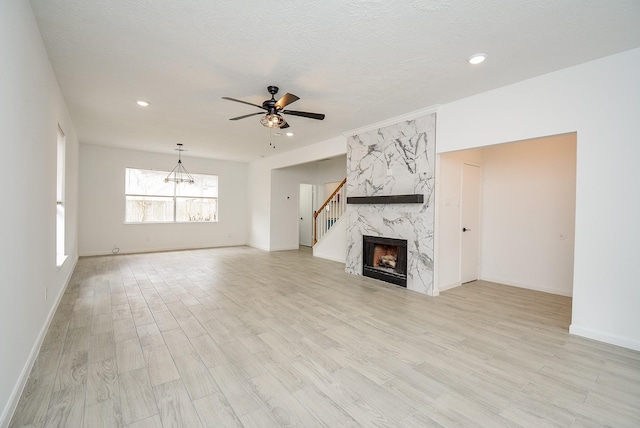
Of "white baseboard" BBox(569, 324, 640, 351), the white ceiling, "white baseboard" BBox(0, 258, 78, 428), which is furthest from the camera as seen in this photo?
"white baseboard" BBox(569, 324, 640, 351)

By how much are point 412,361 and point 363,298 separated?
67.7 inches

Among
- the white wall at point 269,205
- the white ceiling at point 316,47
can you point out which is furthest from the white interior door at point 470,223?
the white wall at point 269,205

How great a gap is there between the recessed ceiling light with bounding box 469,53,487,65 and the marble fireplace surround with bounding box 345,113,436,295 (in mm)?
1364

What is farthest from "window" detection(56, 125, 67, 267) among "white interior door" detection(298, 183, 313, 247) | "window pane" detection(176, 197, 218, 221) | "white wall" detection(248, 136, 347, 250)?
"white interior door" detection(298, 183, 313, 247)

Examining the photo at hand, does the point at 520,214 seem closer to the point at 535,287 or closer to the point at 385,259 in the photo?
the point at 535,287

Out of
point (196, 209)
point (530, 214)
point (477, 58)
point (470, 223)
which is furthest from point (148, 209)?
point (530, 214)

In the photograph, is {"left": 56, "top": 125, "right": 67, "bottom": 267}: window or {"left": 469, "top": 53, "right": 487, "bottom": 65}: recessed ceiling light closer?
{"left": 469, "top": 53, "right": 487, "bottom": 65}: recessed ceiling light

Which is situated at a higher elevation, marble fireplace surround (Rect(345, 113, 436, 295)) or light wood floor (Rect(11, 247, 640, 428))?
marble fireplace surround (Rect(345, 113, 436, 295))

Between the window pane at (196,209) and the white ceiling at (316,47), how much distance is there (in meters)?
4.60

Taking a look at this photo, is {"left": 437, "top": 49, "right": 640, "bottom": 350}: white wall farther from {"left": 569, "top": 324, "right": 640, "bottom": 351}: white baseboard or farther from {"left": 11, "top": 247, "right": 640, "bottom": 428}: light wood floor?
{"left": 11, "top": 247, "right": 640, "bottom": 428}: light wood floor

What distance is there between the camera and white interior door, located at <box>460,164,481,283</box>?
16.5ft

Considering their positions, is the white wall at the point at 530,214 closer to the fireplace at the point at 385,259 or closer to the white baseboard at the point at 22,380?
the fireplace at the point at 385,259

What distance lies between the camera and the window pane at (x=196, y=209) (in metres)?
8.74

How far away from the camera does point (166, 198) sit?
848cm
